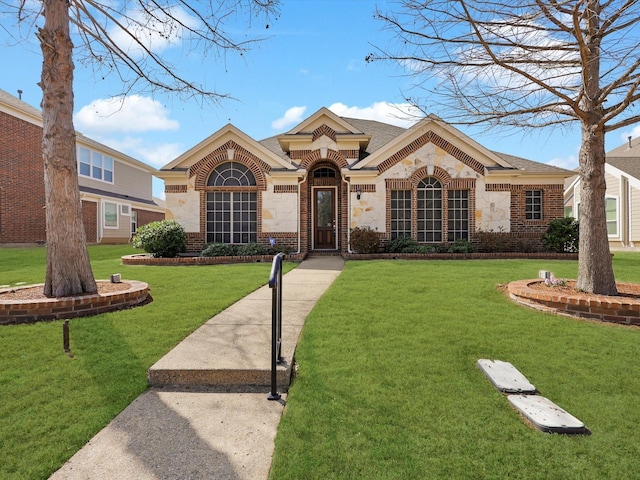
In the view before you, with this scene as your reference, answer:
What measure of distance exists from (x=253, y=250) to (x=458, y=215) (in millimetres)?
8164

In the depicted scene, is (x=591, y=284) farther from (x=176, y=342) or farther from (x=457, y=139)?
(x=457, y=139)

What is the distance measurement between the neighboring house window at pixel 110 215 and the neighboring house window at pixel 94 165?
1.91m

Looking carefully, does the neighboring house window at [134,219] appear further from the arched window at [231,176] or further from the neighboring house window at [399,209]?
the neighboring house window at [399,209]

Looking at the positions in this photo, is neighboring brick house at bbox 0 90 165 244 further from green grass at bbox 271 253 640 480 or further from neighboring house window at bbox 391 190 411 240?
green grass at bbox 271 253 640 480

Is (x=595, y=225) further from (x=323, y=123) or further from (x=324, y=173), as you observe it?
(x=324, y=173)

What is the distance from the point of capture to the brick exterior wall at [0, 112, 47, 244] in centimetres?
1845

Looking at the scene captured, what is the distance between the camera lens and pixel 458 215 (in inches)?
568

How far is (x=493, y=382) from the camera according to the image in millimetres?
3232

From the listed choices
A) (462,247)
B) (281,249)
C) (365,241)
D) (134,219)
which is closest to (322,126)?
(365,241)

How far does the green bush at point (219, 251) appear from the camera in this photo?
42.7 feet

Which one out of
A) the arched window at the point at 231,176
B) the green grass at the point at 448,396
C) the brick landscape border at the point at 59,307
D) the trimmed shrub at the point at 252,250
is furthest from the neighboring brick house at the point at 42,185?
the green grass at the point at 448,396

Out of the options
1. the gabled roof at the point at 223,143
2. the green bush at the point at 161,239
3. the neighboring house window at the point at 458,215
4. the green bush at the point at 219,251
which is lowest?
the green bush at the point at 219,251

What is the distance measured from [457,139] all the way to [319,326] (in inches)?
465

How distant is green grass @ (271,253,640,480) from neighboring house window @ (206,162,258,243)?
31.1ft
